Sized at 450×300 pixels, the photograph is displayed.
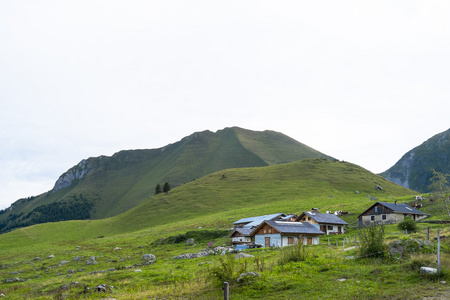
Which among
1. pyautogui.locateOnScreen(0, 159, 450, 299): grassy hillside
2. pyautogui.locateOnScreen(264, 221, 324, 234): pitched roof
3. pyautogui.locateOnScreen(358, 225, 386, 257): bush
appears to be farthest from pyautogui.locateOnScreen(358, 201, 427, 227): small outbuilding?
pyautogui.locateOnScreen(358, 225, 386, 257): bush

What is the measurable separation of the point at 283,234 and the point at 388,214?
29804 mm

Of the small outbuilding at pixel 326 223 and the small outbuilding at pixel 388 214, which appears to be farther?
the small outbuilding at pixel 388 214

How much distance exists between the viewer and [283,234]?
198 ft

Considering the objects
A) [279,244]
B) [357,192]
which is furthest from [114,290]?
[357,192]

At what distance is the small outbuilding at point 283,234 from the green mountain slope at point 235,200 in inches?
1141

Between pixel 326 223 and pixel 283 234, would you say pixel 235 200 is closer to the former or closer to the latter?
pixel 326 223

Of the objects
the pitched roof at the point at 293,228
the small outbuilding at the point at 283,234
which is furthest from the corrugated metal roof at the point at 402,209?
the pitched roof at the point at 293,228

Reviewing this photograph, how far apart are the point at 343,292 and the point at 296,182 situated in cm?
13852

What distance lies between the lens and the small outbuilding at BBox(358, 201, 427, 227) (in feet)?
249

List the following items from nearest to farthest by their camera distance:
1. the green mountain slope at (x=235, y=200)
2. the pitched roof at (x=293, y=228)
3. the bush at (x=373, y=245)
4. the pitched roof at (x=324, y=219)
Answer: the bush at (x=373, y=245) < the pitched roof at (x=293, y=228) < the pitched roof at (x=324, y=219) < the green mountain slope at (x=235, y=200)

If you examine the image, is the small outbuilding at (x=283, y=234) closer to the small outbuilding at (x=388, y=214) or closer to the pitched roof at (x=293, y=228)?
the pitched roof at (x=293, y=228)

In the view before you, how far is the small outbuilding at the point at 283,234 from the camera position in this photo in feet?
199

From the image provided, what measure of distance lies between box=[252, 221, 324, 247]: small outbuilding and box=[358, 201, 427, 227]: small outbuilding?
18.8m

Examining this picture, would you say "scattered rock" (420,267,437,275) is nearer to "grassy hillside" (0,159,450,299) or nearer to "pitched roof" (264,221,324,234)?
"grassy hillside" (0,159,450,299)
